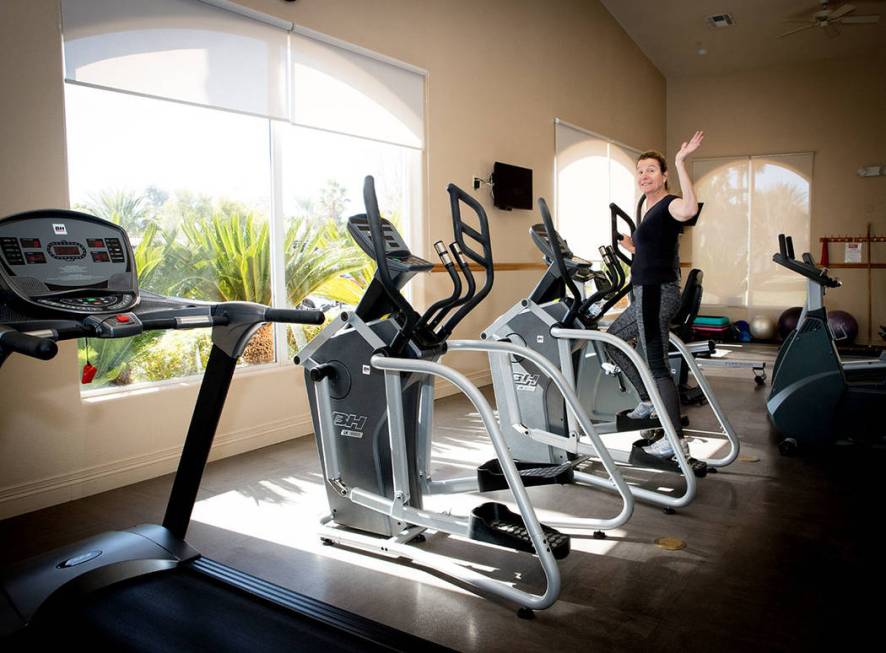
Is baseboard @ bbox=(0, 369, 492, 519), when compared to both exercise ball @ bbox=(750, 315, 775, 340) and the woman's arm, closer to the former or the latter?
the woman's arm

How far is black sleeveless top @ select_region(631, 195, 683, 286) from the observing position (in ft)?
11.1

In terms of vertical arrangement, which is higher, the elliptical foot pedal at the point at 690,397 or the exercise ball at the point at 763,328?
the exercise ball at the point at 763,328

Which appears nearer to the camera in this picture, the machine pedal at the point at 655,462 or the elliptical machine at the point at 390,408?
the elliptical machine at the point at 390,408

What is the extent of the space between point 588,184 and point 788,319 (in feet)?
10.8

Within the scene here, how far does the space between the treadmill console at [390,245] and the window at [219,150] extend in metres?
0.46

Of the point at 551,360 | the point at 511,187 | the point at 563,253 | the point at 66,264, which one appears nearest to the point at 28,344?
the point at 66,264

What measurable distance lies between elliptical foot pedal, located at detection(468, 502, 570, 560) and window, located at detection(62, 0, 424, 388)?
1.10m

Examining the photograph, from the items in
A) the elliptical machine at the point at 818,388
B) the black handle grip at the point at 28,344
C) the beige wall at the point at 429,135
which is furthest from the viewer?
the elliptical machine at the point at 818,388

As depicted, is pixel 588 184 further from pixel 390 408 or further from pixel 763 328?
pixel 390 408

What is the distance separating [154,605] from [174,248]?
7.65ft

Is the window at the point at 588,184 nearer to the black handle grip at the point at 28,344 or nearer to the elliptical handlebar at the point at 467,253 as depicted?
the elliptical handlebar at the point at 467,253

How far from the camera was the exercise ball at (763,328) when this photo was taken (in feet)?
30.8

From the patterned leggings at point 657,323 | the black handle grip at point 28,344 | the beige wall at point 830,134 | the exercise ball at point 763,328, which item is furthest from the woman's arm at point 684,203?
the beige wall at point 830,134

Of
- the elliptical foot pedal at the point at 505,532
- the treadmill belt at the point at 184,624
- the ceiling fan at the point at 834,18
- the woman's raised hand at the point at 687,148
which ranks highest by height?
the ceiling fan at the point at 834,18
